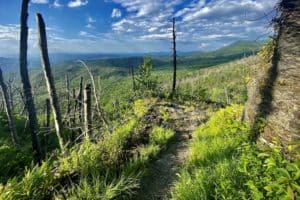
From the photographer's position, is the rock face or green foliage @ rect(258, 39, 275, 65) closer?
the rock face

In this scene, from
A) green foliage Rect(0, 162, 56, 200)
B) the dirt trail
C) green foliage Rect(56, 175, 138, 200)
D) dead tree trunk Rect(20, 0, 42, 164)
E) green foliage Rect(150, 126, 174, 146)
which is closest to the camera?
green foliage Rect(0, 162, 56, 200)

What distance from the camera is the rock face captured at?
521 centimetres

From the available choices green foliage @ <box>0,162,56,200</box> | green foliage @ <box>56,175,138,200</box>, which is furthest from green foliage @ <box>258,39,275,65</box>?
green foliage @ <box>0,162,56,200</box>

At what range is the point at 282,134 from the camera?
17.6ft

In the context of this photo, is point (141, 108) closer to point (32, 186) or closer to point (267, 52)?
point (267, 52)

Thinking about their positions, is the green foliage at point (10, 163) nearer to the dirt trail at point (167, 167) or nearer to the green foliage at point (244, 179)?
the dirt trail at point (167, 167)

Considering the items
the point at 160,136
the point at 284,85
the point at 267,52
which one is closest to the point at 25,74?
the point at 160,136

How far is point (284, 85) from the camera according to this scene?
5535mm

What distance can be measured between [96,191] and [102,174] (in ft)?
3.25

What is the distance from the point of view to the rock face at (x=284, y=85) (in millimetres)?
5207

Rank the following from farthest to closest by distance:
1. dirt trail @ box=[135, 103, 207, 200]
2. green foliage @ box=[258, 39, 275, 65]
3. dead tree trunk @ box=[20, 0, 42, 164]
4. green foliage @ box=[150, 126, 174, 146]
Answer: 1. dead tree trunk @ box=[20, 0, 42, 164]
2. green foliage @ box=[150, 126, 174, 146]
3. green foliage @ box=[258, 39, 275, 65]
4. dirt trail @ box=[135, 103, 207, 200]

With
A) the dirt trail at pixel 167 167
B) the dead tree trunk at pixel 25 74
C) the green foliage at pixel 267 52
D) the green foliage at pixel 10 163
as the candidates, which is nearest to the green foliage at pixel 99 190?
the dirt trail at pixel 167 167

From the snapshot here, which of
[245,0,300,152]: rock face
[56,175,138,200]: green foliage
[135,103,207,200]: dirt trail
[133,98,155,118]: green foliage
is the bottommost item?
[133,98,155,118]: green foliage

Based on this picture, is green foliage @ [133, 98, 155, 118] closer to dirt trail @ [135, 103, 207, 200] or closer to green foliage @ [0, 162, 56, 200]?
dirt trail @ [135, 103, 207, 200]
